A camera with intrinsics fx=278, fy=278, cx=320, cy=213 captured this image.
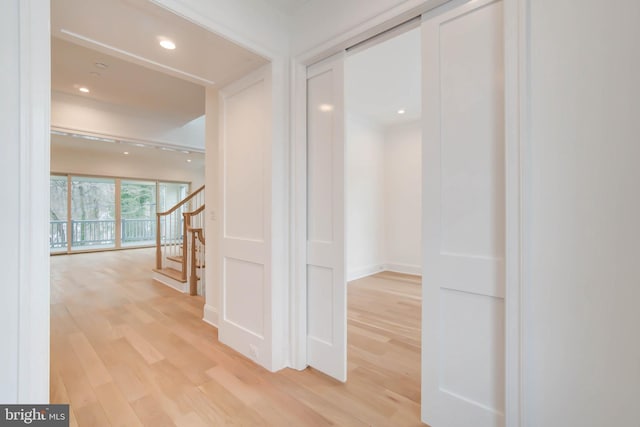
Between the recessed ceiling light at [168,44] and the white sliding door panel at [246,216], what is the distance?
0.56 m

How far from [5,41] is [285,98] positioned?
1455 millimetres

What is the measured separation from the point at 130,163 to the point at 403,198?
815 cm

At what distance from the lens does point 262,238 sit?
218cm

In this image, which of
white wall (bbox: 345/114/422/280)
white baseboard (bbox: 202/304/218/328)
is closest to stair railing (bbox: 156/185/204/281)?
white baseboard (bbox: 202/304/218/328)

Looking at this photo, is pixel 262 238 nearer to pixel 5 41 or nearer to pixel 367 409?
pixel 367 409

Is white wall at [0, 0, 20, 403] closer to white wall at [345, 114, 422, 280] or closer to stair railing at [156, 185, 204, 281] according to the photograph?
stair railing at [156, 185, 204, 281]

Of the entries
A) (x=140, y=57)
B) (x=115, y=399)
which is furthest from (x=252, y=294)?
(x=140, y=57)

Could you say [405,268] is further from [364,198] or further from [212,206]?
[212,206]

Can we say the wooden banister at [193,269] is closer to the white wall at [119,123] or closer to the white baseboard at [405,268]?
the white wall at [119,123]

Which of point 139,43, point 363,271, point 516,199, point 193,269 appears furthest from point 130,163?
point 516,199

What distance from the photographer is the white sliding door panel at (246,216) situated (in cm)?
214

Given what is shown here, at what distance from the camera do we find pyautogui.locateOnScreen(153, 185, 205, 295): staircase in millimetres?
4113

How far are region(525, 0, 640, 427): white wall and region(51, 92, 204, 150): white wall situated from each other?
5.77 meters

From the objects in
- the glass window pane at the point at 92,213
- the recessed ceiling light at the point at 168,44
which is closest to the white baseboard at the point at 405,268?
the recessed ceiling light at the point at 168,44
